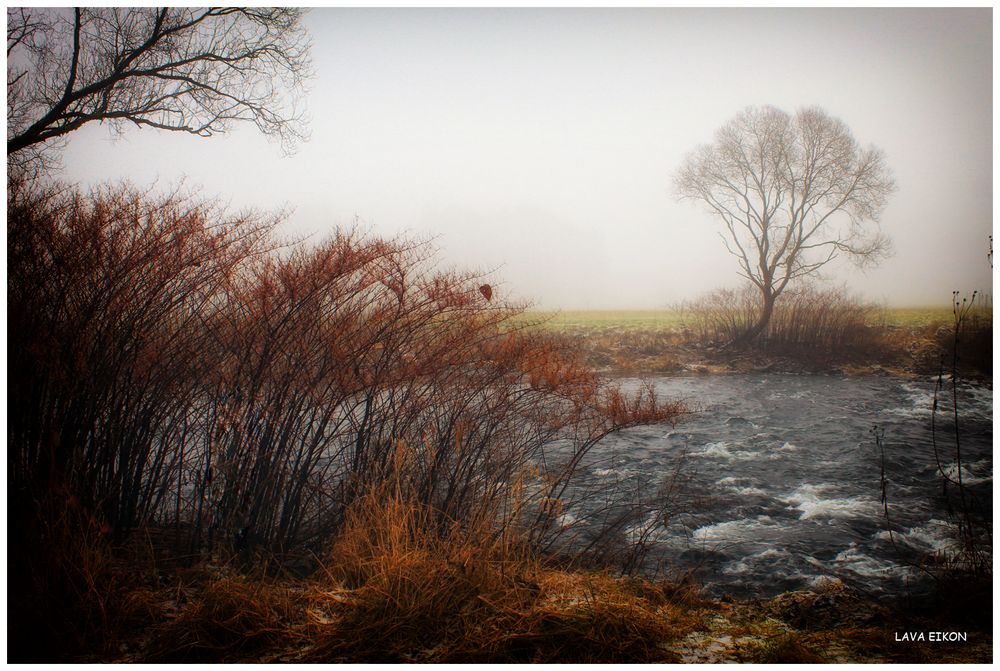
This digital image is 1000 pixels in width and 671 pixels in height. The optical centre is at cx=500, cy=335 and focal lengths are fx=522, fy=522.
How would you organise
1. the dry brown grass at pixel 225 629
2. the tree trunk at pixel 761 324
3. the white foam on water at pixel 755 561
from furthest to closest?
the tree trunk at pixel 761 324 → the white foam on water at pixel 755 561 → the dry brown grass at pixel 225 629

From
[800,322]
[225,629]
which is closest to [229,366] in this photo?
[225,629]

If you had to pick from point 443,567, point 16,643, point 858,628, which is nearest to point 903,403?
point 858,628

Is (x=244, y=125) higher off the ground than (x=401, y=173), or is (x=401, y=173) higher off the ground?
(x=244, y=125)

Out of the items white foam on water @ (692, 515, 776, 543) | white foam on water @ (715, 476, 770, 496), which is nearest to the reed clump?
white foam on water @ (715, 476, 770, 496)

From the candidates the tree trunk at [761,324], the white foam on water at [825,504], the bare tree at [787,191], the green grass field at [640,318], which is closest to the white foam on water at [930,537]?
the white foam on water at [825,504]

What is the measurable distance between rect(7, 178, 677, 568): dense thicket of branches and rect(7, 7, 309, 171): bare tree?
0.82 metres

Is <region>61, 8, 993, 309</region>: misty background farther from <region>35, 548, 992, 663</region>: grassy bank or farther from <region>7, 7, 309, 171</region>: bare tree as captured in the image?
<region>35, 548, 992, 663</region>: grassy bank

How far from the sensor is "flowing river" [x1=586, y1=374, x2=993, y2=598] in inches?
116

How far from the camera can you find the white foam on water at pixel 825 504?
3.27m

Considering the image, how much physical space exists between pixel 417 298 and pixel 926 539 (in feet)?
10.6

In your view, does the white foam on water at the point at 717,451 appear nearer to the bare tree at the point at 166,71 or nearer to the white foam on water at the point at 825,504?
the white foam on water at the point at 825,504

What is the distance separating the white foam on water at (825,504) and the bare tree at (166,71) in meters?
4.09

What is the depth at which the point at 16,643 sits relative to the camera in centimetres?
232

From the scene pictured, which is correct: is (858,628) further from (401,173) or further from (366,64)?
(366,64)
